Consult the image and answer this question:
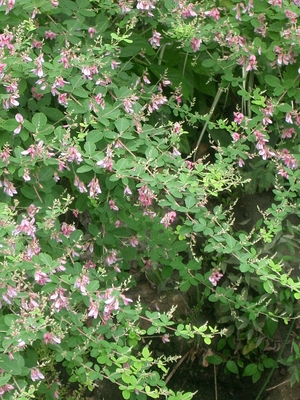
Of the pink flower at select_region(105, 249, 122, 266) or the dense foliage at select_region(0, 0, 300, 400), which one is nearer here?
the dense foliage at select_region(0, 0, 300, 400)

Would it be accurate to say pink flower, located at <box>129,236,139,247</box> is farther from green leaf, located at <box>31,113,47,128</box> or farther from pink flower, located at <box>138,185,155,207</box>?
green leaf, located at <box>31,113,47,128</box>

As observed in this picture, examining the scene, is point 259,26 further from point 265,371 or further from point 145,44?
point 265,371

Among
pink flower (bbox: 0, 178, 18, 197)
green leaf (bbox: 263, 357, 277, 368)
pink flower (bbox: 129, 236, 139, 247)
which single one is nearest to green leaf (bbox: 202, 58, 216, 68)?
pink flower (bbox: 129, 236, 139, 247)

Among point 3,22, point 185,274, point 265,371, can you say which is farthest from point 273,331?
point 3,22

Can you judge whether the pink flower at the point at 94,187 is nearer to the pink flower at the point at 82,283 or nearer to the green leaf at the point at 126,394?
the pink flower at the point at 82,283

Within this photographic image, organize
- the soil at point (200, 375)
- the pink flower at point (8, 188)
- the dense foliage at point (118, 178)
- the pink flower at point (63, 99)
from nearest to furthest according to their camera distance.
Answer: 1. the dense foliage at point (118, 178)
2. the pink flower at point (8, 188)
3. the pink flower at point (63, 99)
4. the soil at point (200, 375)

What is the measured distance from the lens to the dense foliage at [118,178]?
6.89ft

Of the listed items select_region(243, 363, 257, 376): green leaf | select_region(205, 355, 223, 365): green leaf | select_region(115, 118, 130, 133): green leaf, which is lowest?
select_region(243, 363, 257, 376): green leaf

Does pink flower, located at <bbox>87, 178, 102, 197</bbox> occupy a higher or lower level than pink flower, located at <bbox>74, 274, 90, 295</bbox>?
higher

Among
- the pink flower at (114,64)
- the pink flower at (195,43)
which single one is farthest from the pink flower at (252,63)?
the pink flower at (114,64)

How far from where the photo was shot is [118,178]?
2.19 metres

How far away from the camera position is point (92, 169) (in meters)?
2.36

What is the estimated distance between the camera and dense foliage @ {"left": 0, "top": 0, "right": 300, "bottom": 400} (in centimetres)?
210

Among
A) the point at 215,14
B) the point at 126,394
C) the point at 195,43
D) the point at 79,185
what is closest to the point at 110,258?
the point at 79,185
